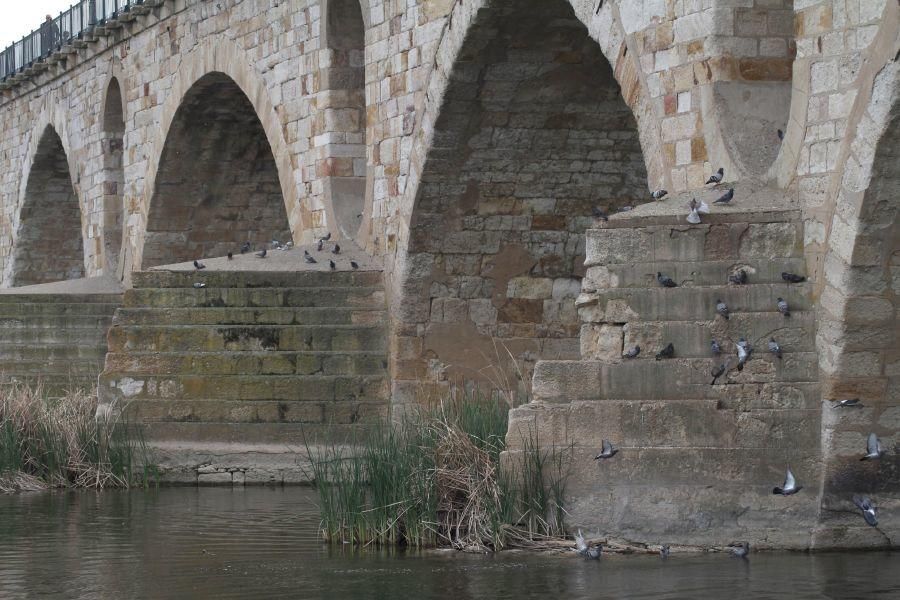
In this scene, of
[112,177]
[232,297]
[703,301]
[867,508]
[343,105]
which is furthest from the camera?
[112,177]

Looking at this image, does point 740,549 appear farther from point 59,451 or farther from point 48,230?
point 48,230

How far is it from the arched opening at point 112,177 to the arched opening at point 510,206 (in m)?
9.52

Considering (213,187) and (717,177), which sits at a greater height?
(213,187)

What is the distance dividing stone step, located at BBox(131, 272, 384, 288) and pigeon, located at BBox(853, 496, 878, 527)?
6.96 meters

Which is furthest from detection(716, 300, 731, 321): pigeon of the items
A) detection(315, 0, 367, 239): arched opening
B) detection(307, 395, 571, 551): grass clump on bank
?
detection(315, 0, 367, 239): arched opening

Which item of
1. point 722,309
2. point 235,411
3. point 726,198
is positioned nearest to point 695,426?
point 722,309

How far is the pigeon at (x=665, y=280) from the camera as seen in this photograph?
375 inches

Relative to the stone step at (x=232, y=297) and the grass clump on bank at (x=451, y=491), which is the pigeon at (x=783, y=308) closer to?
the grass clump on bank at (x=451, y=491)

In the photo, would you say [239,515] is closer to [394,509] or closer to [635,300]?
[394,509]

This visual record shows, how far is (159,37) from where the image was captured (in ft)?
71.4

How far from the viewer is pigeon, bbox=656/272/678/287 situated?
952cm

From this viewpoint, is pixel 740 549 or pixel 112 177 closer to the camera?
pixel 740 549

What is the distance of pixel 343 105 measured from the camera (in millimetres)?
16750

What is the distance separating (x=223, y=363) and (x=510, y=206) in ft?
9.26
